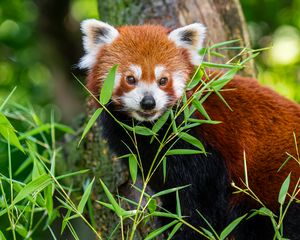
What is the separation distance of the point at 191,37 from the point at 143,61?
43 centimetres

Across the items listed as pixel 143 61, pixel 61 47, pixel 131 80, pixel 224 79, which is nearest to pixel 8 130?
pixel 131 80

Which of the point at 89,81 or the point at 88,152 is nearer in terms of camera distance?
the point at 89,81

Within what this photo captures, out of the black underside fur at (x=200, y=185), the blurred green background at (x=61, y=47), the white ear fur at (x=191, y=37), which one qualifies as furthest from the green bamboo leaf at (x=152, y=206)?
the blurred green background at (x=61, y=47)

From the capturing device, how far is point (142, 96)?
12.8 ft

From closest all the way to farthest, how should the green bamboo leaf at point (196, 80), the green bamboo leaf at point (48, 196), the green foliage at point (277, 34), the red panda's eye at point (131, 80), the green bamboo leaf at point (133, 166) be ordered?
1. the green bamboo leaf at point (133, 166)
2. the green bamboo leaf at point (196, 80)
3. the green bamboo leaf at point (48, 196)
4. the red panda's eye at point (131, 80)
5. the green foliage at point (277, 34)

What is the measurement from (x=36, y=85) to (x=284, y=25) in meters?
3.26

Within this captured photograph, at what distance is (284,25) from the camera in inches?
342

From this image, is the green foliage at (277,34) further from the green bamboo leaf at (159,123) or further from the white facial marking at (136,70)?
the green bamboo leaf at (159,123)

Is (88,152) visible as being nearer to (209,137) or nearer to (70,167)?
(70,167)

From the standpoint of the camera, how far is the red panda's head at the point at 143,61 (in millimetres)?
3957

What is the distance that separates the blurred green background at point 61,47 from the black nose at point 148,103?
4249 millimetres

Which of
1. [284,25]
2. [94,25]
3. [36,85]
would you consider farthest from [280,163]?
[36,85]

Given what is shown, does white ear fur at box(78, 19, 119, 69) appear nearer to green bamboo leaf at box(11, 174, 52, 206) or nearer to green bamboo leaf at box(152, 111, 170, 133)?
green bamboo leaf at box(152, 111, 170, 133)

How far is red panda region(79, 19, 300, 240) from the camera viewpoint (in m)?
4.04
